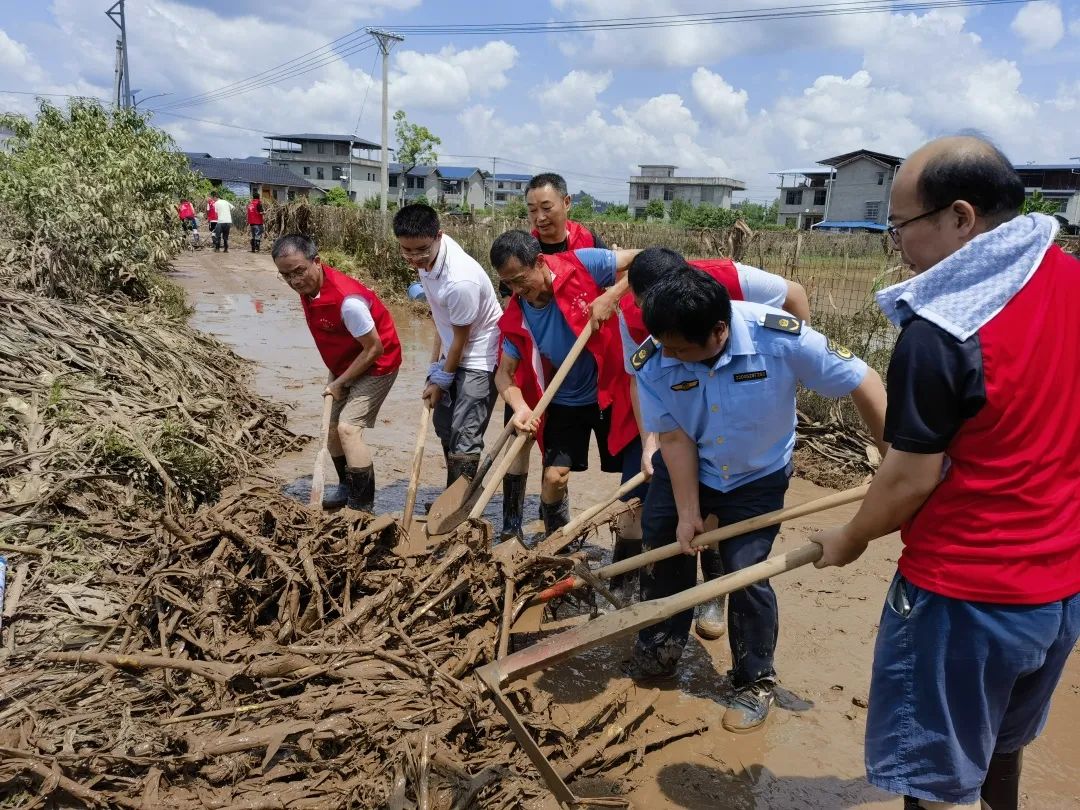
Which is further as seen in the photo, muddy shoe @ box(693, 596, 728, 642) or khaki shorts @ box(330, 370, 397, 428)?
khaki shorts @ box(330, 370, 397, 428)

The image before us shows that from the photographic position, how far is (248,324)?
38.4 ft

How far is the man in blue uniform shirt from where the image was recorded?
2.35m

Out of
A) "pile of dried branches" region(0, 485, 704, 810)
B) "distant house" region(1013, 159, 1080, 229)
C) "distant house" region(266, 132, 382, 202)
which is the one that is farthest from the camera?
"distant house" region(266, 132, 382, 202)

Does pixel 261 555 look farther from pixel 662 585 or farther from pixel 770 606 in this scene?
pixel 770 606

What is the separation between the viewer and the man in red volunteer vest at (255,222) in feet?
72.8

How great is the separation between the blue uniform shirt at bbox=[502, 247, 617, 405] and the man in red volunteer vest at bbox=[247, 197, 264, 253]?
67.4ft

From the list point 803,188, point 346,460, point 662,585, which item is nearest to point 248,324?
point 346,460

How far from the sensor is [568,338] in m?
3.93

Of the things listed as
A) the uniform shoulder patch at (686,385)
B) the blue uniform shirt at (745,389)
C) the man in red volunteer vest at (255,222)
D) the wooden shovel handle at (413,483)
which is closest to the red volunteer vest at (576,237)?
the wooden shovel handle at (413,483)

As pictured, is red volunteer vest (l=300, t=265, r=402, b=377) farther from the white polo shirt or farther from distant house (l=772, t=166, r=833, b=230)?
distant house (l=772, t=166, r=833, b=230)

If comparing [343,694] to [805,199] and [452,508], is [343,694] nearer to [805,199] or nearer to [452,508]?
[452,508]

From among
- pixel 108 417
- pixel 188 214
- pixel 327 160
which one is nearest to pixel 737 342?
pixel 108 417

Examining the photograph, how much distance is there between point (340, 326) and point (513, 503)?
1508mm

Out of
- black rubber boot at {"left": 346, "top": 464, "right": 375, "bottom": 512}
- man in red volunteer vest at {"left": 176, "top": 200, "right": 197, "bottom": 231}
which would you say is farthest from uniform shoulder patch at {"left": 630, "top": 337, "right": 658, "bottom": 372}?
man in red volunteer vest at {"left": 176, "top": 200, "right": 197, "bottom": 231}
